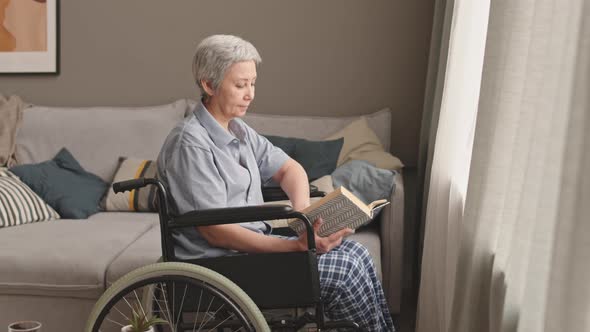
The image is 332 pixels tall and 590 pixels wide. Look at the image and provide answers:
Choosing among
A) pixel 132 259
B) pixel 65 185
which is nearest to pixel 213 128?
pixel 132 259

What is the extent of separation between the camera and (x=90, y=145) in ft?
12.0

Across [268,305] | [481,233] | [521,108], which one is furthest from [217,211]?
[521,108]

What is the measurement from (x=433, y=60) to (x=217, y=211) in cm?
177

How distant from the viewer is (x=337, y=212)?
1.98m

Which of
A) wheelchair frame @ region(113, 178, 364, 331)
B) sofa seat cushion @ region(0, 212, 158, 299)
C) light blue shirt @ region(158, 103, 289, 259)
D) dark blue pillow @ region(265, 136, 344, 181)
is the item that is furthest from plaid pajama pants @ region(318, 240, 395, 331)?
dark blue pillow @ region(265, 136, 344, 181)

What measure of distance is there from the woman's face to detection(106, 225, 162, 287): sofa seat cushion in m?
0.75

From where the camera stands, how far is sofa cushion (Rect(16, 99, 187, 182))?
365 centimetres

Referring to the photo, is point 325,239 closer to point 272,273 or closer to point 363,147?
point 272,273

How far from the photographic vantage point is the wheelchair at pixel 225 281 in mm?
1850

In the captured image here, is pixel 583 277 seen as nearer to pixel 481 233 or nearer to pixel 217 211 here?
pixel 481 233

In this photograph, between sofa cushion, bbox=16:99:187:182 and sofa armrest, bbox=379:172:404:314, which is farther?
sofa cushion, bbox=16:99:187:182

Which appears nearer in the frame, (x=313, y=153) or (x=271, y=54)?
(x=313, y=153)

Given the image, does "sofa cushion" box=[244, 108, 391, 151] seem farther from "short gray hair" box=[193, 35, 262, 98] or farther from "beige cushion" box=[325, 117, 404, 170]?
"short gray hair" box=[193, 35, 262, 98]

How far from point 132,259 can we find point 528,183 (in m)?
1.67
